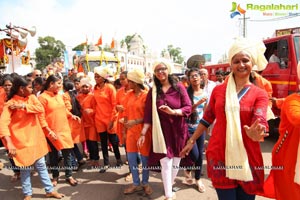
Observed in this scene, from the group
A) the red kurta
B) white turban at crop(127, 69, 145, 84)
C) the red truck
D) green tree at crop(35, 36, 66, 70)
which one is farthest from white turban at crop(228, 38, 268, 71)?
green tree at crop(35, 36, 66, 70)

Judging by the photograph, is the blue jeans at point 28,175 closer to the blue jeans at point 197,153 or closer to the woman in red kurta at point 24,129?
the woman in red kurta at point 24,129

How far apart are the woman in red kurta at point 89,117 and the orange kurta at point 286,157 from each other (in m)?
3.12

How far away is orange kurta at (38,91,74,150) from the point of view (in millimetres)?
3492

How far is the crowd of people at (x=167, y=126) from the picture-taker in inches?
69.2

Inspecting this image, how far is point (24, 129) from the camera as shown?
3.11 meters

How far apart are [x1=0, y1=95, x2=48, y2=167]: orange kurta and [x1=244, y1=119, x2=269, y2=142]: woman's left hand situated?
8.70 ft

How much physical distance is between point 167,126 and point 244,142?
119 cm

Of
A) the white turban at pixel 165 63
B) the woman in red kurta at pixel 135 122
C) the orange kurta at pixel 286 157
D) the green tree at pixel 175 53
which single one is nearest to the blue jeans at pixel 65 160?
the woman in red kurta at pixel 135 122

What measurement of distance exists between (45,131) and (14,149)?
539 mm

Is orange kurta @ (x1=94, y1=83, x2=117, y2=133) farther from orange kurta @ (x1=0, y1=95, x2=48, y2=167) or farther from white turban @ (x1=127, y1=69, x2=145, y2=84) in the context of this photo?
orange kurta @ (x1=0, y1=95, x2=48, y2=167)

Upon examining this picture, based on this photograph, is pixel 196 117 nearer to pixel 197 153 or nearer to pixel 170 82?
pixel 197 153

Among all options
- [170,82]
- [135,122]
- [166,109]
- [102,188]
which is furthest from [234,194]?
[102,188]

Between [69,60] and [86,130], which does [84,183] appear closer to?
[86,130]

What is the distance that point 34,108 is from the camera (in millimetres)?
3117
